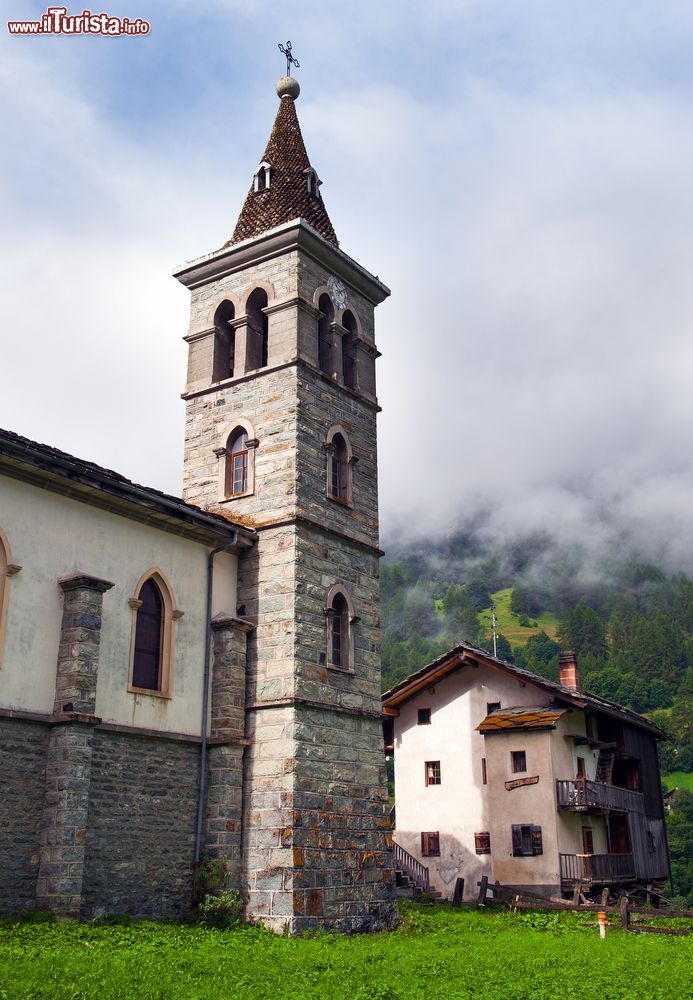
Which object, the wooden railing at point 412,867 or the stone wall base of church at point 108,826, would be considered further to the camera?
the wooden railing at point 412,867

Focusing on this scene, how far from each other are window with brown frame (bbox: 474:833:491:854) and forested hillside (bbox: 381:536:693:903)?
3397 cm

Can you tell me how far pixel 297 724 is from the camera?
59.9ft

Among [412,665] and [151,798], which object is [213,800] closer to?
[151,798]

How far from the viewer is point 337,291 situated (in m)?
23.4

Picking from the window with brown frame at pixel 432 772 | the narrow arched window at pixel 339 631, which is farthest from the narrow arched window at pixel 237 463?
the window with brown frame at pixel 432 772

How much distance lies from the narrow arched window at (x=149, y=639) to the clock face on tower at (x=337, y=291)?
886 centimetres

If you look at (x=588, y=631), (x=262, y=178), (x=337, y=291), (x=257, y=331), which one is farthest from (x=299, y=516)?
(x=588, y=631)

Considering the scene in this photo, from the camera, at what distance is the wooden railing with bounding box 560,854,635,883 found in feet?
90.6

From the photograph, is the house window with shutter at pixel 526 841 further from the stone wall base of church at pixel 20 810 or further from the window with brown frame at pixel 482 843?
the stone wall base of church at pixel 20 810

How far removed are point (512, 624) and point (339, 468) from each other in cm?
15189

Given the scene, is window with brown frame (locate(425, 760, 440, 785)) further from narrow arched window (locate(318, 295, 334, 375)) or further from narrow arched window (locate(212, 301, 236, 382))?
narrow arched window (locate(212, 301, 236, 382))

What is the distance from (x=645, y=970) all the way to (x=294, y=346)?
13.6 m

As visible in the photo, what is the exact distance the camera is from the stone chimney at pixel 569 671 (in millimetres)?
33906

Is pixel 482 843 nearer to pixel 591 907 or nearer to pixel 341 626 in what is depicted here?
pixel 591 907
